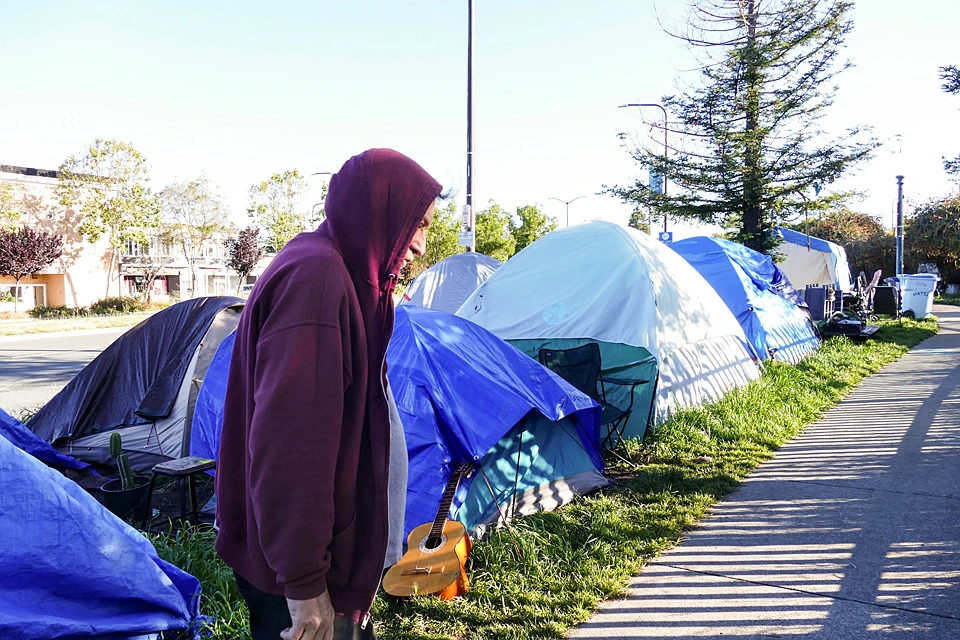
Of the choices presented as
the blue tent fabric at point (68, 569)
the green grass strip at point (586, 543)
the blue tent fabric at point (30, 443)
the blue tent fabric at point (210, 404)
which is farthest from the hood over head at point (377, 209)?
the blue tent fabric at point (30, 443)

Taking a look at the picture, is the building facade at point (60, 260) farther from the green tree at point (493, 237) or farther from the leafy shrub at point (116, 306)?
the green tree at point (493, 237)

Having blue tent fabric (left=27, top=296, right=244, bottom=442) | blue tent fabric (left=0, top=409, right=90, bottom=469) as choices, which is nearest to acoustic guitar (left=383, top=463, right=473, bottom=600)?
blue tent fabric (left=0, top=409, right=90, bottom=469)

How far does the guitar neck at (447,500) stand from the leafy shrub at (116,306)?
28.1 meters

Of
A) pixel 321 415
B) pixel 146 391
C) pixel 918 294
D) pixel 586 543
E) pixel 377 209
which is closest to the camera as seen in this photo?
pixel 321 415

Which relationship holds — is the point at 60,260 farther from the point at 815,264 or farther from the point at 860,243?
the point at 860,243

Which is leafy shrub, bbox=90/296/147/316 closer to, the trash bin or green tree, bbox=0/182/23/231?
green tree, bbox=0/182/23/231

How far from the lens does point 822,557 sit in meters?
4.16

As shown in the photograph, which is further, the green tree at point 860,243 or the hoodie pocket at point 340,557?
the green tree at point 860,243

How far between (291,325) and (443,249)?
34.0 meters

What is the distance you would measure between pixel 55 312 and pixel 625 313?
27.9 metres

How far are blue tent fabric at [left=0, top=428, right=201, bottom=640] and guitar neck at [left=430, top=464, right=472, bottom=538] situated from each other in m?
A: 1.44

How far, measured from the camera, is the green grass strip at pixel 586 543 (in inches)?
135

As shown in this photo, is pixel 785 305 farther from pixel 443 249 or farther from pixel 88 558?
pixel 443 249

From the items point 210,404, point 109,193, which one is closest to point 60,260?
point 109,193
